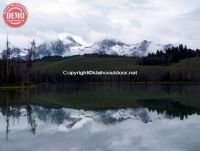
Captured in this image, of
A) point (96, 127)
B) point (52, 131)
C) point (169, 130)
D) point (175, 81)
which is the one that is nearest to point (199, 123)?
point (169, 130)

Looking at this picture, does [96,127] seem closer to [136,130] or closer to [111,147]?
[136,130]

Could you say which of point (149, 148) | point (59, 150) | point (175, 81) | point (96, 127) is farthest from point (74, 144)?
point (175, 81)

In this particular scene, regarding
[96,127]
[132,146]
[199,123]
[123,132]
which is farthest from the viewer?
[199,123]

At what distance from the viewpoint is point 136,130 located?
23.3m

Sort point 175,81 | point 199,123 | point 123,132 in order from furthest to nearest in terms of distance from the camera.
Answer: point 175,81 < point 199,123 < point 123,132

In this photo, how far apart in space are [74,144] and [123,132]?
4.76 meters

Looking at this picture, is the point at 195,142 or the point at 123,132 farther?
the point at 123,132

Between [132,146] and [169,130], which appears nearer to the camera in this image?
[132,146]

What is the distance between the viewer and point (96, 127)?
81.9 ft

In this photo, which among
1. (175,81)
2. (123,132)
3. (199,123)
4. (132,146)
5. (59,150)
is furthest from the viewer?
(175,81)

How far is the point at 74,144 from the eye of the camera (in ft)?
59.6

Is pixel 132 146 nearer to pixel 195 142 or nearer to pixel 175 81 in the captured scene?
pixel 195 142

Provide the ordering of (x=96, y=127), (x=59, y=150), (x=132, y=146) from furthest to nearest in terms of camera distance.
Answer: (x=96, y=127), (x=132, y=146), (x=59, y=150)

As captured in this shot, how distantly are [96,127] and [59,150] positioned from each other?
8565 mm
